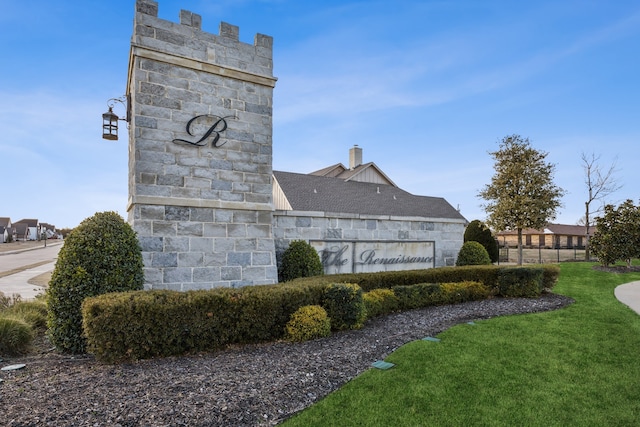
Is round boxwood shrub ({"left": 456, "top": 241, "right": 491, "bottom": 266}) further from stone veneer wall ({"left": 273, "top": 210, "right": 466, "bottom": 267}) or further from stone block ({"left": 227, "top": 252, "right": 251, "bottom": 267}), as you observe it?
stone block ({"left": 227, "top": 252, "right": 251, "bottom": 267})

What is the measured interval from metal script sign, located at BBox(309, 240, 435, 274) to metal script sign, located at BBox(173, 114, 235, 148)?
3845 millimetres

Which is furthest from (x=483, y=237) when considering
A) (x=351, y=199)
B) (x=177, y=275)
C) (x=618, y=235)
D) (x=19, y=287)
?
(x=19, y=287)

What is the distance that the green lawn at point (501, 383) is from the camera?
12.9 ft

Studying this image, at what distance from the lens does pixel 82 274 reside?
602cm

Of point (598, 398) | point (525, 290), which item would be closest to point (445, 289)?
point (525, 290)

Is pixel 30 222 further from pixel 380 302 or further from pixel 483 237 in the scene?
pixel 380 302

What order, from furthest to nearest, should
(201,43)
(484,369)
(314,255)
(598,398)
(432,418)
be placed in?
(314,255) → (201,43) → (484,369) → (598,398) → (432,418)

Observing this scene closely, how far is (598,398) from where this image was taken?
4.48m

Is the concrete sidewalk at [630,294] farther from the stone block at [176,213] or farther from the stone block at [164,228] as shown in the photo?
the stone block at [164,228]

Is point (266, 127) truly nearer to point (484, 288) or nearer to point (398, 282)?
point (398, 282)

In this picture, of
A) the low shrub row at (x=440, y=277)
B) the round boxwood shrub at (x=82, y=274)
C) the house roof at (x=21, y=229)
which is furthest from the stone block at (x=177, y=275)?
the house roof at (x=21, y=229)

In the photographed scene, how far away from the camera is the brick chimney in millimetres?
27172

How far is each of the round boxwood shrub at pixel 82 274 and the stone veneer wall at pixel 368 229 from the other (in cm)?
410

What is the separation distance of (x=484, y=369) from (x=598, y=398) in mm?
1279
